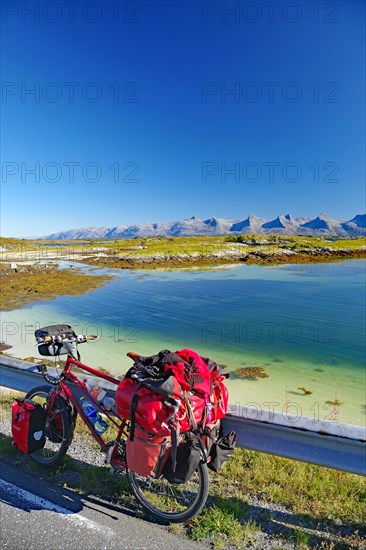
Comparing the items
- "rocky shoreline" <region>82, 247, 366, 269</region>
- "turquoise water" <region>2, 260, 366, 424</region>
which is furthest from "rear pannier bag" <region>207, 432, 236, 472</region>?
"rocky shoreline" <region>82, 247, 366, 269</region>

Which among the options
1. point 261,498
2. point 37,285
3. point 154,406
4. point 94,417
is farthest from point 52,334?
point 37,285

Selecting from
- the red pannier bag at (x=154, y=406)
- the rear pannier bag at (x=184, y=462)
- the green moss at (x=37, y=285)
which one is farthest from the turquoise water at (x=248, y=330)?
the red pannier bag at (x=154, y=406)

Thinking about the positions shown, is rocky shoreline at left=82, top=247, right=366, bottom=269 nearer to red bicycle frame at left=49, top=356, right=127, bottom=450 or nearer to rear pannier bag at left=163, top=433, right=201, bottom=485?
red bicycle frame at left=49, top=356, right=127, bottom=450

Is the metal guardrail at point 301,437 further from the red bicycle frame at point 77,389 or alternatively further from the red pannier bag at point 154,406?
the red bicycle frame at point 77,389

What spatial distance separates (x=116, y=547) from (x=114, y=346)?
39.5 ft

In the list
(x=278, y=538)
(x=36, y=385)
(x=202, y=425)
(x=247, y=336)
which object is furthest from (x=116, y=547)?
(x=247, y=336)

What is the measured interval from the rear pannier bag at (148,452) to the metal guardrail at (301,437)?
0.96m

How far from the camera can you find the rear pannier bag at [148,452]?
325cm

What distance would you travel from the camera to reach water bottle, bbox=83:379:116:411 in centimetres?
410

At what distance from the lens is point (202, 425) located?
3441mm

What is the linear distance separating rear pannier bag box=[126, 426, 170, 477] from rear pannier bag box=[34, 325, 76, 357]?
1.75 meters

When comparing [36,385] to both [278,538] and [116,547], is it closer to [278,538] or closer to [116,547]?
[116,547]

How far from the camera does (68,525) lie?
3.42 m

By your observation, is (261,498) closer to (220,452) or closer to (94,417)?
(220,452)
